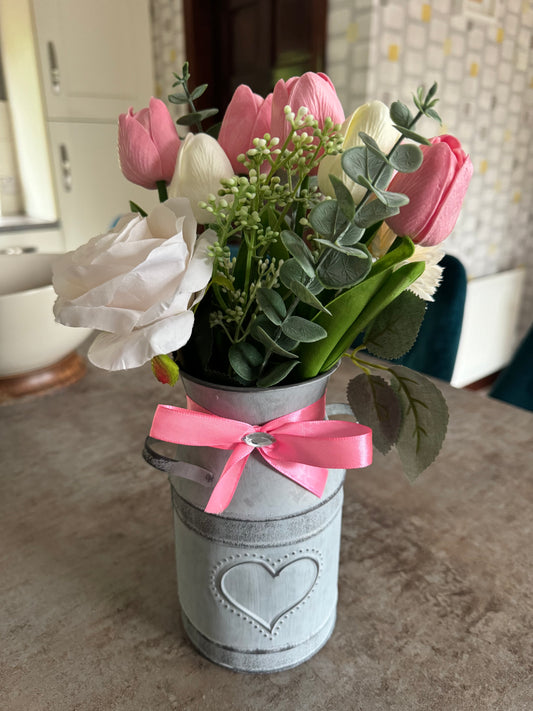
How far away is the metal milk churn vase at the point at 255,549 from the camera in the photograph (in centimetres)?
37

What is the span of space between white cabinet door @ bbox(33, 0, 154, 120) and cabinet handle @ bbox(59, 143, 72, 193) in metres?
0.16

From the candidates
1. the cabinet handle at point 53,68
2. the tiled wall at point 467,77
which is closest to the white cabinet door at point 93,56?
the cabinet handle at point 53,68

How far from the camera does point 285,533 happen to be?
0.39 metres

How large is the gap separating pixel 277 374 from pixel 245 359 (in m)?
0.02

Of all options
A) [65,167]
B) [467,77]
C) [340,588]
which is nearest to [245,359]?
[340,588]

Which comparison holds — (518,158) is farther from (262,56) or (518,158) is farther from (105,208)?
(105,208)

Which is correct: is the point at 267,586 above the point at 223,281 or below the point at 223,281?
below

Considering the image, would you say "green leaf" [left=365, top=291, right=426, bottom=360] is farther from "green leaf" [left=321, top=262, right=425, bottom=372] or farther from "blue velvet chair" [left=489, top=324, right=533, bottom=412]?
"blue velvet chair" [left=489, top=324, right=533, bottom=412]

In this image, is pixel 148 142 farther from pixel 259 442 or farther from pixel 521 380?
pixel 521 380

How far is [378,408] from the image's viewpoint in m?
0.41

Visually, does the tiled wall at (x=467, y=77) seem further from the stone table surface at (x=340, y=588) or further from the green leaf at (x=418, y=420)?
the green leaf at (x=418, y=420)

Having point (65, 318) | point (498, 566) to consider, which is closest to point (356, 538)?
point (498, 566)

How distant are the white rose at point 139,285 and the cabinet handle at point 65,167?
2.77m

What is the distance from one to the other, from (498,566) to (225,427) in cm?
35
